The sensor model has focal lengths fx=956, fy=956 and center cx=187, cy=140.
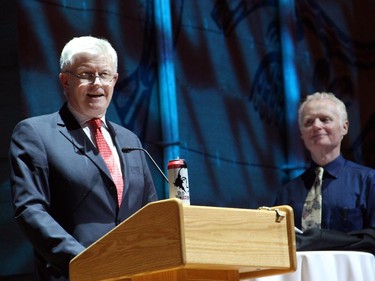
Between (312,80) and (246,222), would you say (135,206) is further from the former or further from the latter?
(312,80)

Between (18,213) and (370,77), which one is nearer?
(18,213)

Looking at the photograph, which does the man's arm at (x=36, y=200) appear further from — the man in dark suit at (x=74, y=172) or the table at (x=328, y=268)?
the table at (x=328, y=268)

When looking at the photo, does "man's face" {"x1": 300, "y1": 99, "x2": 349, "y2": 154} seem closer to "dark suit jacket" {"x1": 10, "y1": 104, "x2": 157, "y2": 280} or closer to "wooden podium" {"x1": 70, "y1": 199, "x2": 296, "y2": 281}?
"dark suit jacket" {"x1": 10, "y1": 104, "x2": 157, "y2": 280}

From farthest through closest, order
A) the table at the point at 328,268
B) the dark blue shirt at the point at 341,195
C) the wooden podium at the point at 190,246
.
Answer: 1. the dark blue shirt at the point at 341,195
2. the table at the point at 328,268
3. the wooden podium at the point at 190,246

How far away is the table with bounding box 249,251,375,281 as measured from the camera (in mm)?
4500

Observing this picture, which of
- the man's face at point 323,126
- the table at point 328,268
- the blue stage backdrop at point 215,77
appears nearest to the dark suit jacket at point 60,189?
the table at point 328,268

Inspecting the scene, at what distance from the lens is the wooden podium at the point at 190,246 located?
8.72 ft

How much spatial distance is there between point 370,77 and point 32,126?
4543mm

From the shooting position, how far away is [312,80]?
719 centimetres

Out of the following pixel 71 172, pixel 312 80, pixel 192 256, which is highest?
pixel 312 80

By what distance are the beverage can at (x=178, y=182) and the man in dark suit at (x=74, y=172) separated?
43cm

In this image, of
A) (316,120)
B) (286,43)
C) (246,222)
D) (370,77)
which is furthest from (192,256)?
(370,77)

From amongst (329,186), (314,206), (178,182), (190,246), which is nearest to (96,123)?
(178,182)

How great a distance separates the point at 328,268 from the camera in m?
4.52
